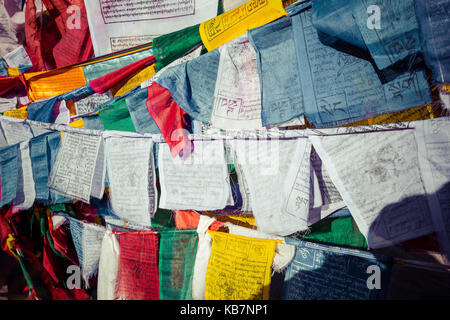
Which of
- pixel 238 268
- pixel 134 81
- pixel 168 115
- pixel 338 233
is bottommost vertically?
pixel 238 268

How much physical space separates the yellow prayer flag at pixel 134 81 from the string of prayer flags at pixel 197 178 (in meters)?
0.41

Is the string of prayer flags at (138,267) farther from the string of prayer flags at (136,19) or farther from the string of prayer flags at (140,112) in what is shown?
the string of prayer flags at (136,19)

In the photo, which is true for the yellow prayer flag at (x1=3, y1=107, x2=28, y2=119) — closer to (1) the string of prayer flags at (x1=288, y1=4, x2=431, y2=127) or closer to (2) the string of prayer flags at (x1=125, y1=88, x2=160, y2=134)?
(2) the string of prayer flags at (x1=125, y1=88, x2=160, y2=134)

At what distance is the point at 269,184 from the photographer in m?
1.06

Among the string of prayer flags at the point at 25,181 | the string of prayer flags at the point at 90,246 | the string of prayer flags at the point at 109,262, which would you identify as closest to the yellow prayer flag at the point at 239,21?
the string of prayer flags at the point at 109,262

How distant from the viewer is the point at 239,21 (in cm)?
104

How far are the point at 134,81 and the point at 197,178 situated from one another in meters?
0.67

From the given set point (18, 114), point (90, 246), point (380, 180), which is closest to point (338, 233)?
point (380, 180)

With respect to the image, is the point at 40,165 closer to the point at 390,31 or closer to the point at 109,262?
the point at 109,262

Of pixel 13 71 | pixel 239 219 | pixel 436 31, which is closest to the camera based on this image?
pixel 436 31

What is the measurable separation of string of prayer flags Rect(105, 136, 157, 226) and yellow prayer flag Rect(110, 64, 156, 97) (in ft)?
0.98

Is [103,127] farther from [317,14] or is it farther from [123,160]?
[317,14]

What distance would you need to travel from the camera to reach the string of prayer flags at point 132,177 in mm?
1318
